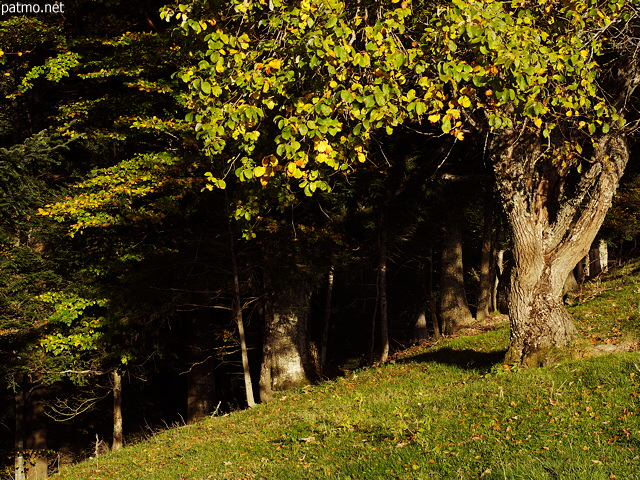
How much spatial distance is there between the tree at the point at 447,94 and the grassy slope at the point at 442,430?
5.47 ft

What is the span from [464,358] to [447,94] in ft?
19.8

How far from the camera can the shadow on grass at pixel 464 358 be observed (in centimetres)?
1102

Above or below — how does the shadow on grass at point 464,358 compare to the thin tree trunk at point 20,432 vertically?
above

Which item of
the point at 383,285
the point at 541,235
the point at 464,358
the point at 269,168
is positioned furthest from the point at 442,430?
the point at 383,285

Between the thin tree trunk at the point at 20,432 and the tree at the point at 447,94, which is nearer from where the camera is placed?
the tree at the point at 447,94

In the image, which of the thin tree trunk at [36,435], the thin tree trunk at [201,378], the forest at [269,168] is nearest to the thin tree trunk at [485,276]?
the forest at [269,168]

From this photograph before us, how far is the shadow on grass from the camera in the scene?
36.2 feet

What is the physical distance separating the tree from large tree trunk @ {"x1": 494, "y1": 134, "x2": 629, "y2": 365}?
22 millimetres

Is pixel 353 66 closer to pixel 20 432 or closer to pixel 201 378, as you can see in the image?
pixel 201 378

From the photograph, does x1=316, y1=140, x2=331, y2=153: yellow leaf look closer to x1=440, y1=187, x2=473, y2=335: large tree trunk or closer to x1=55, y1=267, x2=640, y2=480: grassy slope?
x1=55, y1=267, x2=640, y2=480: grassy slope

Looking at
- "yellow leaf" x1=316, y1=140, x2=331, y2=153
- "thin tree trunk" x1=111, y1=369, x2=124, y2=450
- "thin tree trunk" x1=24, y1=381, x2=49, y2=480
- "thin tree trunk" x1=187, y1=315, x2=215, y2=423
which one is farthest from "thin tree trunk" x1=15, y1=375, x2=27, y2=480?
"yellow leaf" x1=316, y1=140, x2=331, y2=153

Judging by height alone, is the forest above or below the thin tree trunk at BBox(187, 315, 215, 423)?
above

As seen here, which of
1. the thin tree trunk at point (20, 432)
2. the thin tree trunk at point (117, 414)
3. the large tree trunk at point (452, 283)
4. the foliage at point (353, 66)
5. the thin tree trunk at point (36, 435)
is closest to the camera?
the foliage at point (353, 66)

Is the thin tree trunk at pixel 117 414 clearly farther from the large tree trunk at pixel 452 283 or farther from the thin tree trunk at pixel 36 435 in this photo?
the large tree trunk at pixel 452 283
